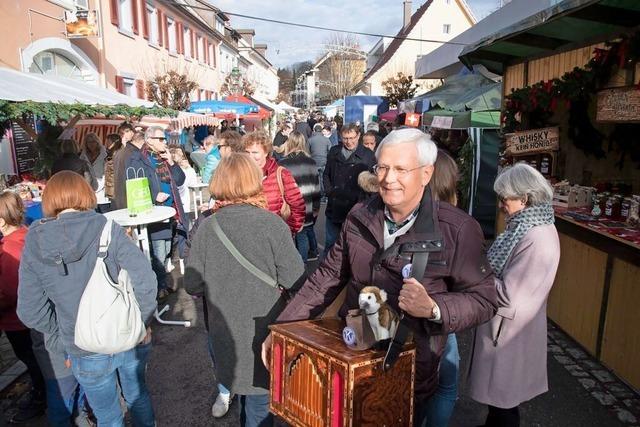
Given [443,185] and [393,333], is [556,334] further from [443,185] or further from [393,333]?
[393,333]

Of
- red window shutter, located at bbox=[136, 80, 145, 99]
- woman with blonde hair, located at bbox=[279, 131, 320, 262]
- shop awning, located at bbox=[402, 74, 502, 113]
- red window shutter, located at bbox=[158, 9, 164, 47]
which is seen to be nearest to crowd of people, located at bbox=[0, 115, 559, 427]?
woman with blonde hair, located at bbox=[279, 131, 320, 262]

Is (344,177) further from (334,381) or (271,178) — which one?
(334,381)

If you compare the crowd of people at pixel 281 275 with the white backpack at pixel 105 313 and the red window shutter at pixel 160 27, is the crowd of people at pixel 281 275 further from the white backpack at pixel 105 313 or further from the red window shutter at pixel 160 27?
the red window shutter at pixel 160 27

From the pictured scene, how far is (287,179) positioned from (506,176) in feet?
6.01

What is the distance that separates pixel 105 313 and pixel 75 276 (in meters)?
→ 0.27

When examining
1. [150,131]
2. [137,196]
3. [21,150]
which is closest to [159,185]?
[150,131]

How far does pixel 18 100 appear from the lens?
5.37 meters

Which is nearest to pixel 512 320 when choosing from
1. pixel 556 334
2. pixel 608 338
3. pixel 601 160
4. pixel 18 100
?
pixel 608 338

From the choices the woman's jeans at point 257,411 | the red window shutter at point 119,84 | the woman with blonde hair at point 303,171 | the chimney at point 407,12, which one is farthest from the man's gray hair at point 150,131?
the chimney at point 407,12

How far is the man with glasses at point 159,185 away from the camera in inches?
199

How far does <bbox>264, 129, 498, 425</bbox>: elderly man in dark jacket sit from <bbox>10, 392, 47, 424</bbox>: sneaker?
2.73 m

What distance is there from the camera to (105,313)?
2.28m

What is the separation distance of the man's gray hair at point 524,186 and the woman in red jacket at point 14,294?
10.2ft

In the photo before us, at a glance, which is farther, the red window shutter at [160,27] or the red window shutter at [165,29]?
the red window shutter at [165,29]
